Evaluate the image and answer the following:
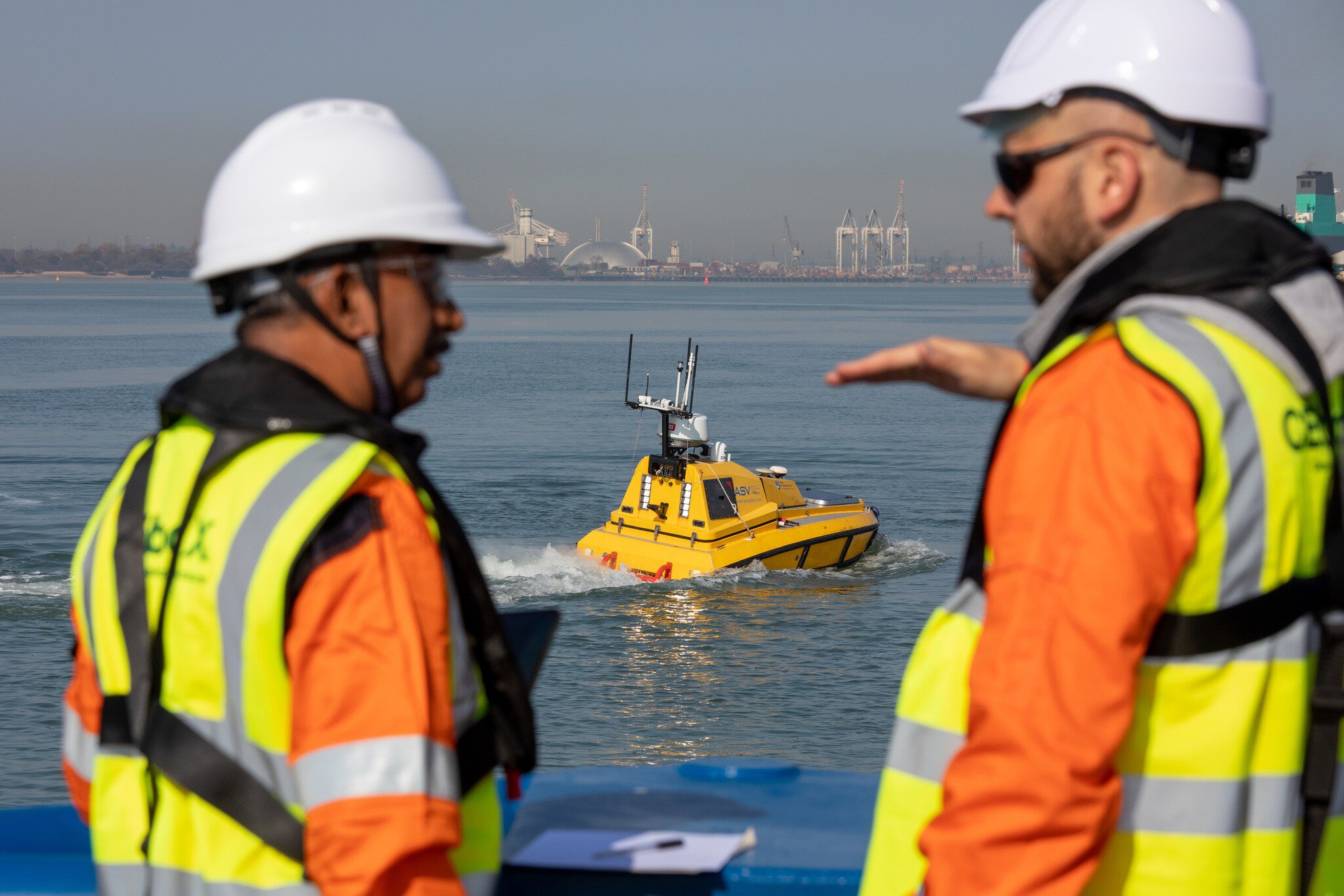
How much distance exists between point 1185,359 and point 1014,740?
1.64ft

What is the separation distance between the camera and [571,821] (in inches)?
108

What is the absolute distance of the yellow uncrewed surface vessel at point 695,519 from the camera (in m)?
22.7

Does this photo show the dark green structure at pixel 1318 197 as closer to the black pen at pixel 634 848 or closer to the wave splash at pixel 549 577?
the wave splash at pixel 549 577

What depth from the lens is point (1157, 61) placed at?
68.5 inches

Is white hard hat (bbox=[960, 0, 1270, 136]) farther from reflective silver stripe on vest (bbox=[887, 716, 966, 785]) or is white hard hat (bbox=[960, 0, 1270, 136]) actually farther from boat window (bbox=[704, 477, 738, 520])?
boat window (bbox=[704, 477, 738, 520])

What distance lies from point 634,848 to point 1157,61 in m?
1.64

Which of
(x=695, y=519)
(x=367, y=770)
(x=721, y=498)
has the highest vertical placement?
(x=367, y=770)

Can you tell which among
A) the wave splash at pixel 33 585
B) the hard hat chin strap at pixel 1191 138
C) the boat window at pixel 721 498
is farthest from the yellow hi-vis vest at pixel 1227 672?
the wave splash at pixel 33 585

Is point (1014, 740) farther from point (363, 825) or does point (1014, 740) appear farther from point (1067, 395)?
point (363, 825)

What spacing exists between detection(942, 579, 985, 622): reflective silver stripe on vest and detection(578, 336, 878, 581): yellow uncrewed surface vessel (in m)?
20.5

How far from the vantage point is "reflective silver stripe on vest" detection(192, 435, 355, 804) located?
1.67 meters

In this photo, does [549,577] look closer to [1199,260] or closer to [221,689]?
[221,689]

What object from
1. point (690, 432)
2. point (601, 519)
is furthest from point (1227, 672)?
point (601, 519)

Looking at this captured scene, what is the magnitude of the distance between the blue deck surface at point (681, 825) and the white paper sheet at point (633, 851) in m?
0.02
